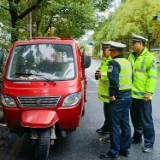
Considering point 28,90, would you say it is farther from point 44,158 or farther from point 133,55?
point 133,55

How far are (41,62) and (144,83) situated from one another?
6.16ft

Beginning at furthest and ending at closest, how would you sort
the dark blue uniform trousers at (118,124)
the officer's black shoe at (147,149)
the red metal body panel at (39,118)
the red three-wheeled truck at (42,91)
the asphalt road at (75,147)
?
the officer's black shoe at (147,149)
the asphalt road at (75,147)
the dark blue uniform trousers at (118,124)
the red three-wheeled truck at (42,91)
the red metal body panel at (39,118)

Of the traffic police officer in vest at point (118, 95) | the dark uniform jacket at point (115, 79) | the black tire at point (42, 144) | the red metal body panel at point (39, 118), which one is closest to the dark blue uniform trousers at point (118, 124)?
the traffic police officer in vest at point (118, 95)

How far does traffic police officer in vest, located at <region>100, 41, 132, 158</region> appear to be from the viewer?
3537 mm

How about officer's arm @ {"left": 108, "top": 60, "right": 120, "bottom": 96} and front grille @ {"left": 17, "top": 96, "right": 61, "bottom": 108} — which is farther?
front grille @ {"left": 17, "top": 96, "right": 61, "bottom": 108}

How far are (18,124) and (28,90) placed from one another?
22.9 inches

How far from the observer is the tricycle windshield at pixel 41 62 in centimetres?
411

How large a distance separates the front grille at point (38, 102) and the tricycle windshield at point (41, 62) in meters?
0.41

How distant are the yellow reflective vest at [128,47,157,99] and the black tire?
165cm

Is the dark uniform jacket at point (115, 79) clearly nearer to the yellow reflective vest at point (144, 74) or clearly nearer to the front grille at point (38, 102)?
the yellow reflective vest at point (144, 74)

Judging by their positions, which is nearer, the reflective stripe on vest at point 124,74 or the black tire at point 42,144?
Answer: the black tire at point 42,144

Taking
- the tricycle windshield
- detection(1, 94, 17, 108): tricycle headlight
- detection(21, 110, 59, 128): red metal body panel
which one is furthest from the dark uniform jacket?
detection(1, 94, 17, 108): tricycle headlight

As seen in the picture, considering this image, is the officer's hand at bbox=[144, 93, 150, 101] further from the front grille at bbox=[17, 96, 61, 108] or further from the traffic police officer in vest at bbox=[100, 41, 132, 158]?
the front grille at bbox=[17, 96, 61, 108]

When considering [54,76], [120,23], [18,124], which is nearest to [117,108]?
[54,76]
